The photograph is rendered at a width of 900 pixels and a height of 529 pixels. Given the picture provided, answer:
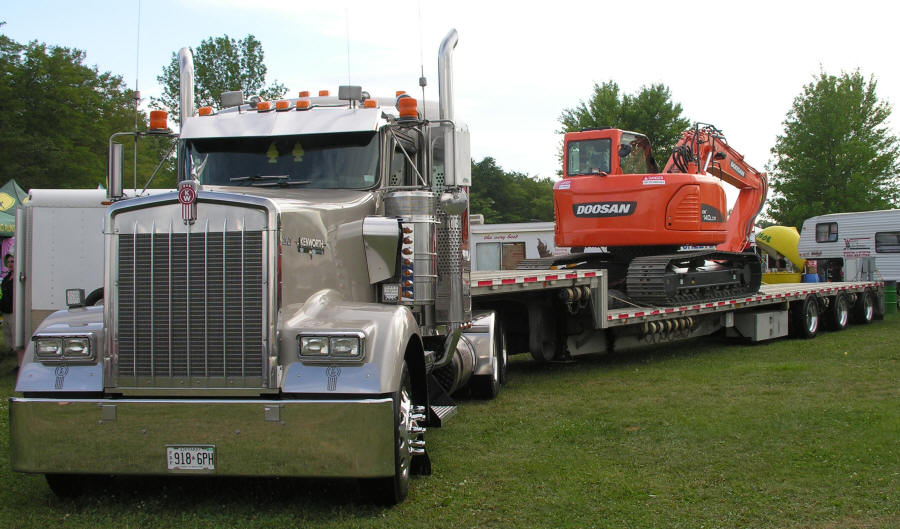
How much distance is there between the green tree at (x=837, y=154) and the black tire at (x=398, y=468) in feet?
126

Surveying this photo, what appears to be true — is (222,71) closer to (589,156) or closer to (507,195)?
(589,156)

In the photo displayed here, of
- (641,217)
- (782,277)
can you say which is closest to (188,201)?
(641,217)

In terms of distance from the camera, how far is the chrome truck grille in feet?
17.5

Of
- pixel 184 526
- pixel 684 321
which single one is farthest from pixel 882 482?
pixel 684 321

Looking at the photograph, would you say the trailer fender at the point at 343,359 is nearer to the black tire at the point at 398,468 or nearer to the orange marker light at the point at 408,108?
the black tire at the point at 398,468

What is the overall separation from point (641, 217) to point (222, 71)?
22.0 metres

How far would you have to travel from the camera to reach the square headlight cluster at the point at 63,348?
546 cm

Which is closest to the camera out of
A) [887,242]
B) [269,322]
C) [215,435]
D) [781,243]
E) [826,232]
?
[215,435]

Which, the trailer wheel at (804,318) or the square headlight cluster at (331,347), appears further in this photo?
the trailer wheel at (804,318)

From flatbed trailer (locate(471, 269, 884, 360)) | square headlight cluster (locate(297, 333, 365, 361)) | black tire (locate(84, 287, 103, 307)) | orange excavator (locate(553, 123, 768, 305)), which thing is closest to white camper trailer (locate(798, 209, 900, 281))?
flatbed trailer (locate(471, 269, 884, 360))

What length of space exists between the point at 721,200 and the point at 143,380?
11.9 m

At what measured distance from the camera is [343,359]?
206 inches

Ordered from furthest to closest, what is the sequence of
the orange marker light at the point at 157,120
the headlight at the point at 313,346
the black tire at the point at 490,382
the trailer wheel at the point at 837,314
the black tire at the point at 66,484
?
the trailer wheel at the point at 837,314, the black tire at the point at 490,382, the orange marker light at the point at 157,120, the black tire at the point at 66,484, the headlight at the point at 313,346

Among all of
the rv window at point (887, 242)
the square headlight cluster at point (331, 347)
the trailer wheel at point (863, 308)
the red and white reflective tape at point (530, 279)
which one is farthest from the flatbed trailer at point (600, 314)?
the rv window at point (887, 242)
